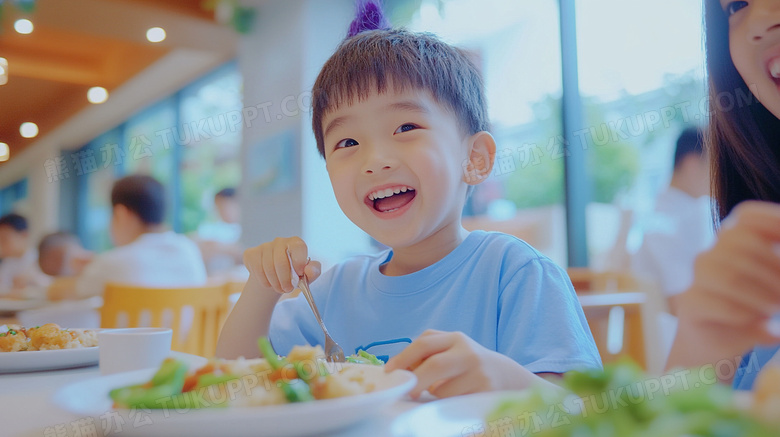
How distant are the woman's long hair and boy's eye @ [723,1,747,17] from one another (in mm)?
26

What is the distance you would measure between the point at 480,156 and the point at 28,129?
995cm

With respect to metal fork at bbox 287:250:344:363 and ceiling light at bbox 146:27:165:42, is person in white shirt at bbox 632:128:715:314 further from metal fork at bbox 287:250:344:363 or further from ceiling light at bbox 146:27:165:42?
ceiling light at bbox 146:27:165:42

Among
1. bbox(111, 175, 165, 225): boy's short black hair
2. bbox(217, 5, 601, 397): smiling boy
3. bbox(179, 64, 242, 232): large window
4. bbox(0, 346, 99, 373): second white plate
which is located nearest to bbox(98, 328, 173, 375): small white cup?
bbox(0, 346, 99, 373): second white plate

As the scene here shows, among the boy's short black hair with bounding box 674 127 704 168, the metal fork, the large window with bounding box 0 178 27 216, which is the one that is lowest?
the metal fork

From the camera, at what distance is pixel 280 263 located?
947 millimetres

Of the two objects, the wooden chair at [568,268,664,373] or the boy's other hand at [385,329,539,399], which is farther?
the wooden chair at [568,268,664,373]

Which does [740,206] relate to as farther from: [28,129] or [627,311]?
[28,129]

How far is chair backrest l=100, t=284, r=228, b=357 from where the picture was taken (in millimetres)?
1777

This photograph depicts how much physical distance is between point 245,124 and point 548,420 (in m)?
5.21

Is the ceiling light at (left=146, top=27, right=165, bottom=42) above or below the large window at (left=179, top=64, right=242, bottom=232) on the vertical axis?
above

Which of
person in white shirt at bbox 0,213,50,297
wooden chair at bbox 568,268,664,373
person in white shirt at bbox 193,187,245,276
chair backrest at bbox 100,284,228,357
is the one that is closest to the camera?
chair backrest at bbox 100,284,228,357

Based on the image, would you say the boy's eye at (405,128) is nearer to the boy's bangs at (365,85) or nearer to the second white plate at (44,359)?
the boy's bangs at (365,85)

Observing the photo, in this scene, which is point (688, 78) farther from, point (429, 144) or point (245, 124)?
point (245, 124)

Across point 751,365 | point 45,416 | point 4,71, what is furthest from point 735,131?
point 4,71
